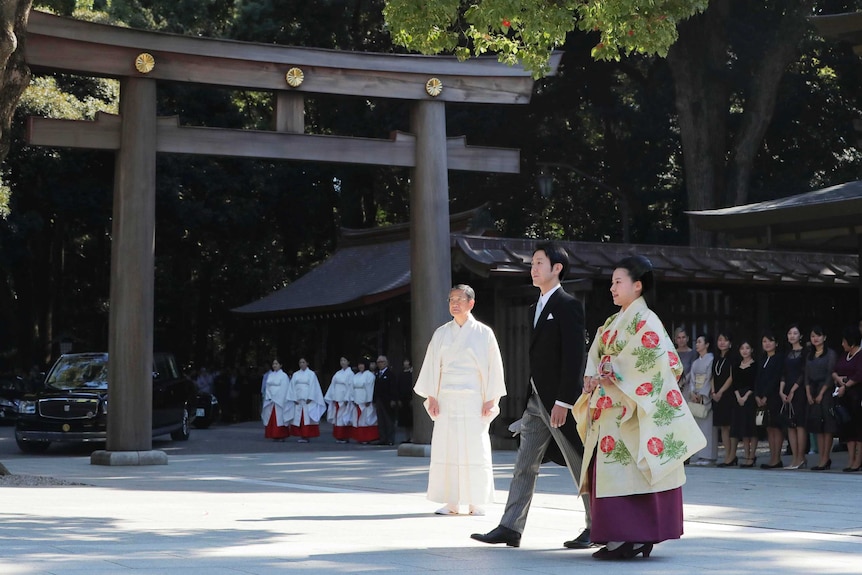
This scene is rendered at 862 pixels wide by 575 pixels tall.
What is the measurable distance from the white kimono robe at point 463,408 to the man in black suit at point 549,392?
5.95ft

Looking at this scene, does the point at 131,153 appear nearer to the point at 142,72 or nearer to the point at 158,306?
the point at 142,72

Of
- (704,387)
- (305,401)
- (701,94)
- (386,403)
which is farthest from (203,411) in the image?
(704,387)

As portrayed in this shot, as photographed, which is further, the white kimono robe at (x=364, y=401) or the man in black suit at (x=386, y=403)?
the white kimono robe at (x=364, y=401)

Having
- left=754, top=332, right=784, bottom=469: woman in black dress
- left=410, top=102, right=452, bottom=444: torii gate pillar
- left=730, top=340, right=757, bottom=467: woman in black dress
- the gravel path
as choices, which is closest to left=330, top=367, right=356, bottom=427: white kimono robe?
left=410, top=102, right=452, bottom=444: torii gate pillar

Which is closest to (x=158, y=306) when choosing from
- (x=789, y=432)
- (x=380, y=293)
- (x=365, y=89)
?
(x=380, y=293)

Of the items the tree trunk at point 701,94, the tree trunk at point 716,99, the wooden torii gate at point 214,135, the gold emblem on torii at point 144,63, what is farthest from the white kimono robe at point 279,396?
the tree trunk at point 701,94

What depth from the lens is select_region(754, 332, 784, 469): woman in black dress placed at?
1512 cm

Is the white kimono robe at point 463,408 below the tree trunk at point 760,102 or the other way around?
below

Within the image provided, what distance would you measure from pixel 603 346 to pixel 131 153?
966 centimetres

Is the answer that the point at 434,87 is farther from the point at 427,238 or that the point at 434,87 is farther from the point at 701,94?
the point at 701,94

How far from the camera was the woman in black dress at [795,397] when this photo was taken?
14.7 meters

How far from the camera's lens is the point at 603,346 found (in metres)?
7.21

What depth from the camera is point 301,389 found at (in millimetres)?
24125

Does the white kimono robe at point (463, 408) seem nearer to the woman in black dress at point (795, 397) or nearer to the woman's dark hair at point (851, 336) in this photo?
the woman in black dress at point (795, 397)
